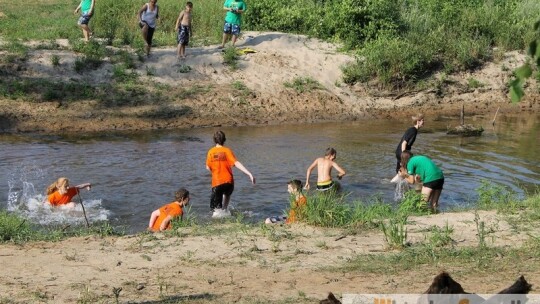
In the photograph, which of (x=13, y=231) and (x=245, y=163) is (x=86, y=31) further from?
(x=13, y=231)

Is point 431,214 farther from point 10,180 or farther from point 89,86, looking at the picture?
point 89,86

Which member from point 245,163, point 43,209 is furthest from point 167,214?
point 245,163

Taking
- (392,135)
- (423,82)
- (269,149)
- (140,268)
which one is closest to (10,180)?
(269,149)

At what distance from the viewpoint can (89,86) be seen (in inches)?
837

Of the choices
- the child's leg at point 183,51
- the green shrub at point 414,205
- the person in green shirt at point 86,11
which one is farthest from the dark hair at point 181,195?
the child's leg at point 183,51

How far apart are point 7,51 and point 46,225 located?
34.7 ft

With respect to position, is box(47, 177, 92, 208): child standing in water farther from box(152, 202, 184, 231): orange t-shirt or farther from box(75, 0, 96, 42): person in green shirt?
box(75, 0, 96, 42): person in green shirt

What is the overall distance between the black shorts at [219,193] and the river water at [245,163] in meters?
0.31

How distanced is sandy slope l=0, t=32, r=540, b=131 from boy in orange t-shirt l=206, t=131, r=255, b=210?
8.13 meters

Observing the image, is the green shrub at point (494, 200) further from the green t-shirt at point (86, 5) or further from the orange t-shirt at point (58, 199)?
the green t-shirt at point (86, 5)

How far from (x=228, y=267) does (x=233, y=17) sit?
49.1 ft

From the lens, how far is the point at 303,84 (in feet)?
77.0

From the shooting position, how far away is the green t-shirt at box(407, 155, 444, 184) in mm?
12938

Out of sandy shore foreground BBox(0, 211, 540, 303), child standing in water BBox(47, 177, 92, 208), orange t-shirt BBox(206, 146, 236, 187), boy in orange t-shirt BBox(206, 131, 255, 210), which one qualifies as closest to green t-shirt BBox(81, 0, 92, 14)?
child standing in water BBox(47, 177, 92, 208)
